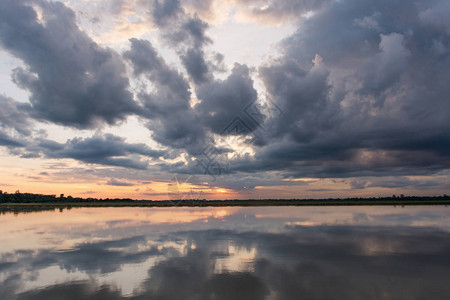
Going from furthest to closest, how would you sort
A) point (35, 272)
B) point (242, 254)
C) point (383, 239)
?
1. point (383, 239)
2. point (242, 254)
3. point (35, 272)

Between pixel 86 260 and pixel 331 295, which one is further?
pixel 86 260

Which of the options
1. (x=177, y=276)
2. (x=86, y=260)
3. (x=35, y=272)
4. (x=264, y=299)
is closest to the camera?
(x=264, y=299)

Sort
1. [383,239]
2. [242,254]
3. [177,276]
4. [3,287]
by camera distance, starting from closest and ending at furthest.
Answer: [3,287], [177,276], [242,254], [383,239]

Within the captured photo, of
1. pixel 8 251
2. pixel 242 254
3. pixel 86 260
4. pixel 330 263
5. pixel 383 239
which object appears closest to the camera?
pixel 330 263

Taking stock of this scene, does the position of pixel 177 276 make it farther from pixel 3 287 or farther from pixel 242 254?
pixel 3 287

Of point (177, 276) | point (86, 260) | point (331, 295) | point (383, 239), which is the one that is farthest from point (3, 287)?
point (383, 239)

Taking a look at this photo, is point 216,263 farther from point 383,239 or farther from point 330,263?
→ point 383,239

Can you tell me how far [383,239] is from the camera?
2677cm

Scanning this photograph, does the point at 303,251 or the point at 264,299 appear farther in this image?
the point at 303,251

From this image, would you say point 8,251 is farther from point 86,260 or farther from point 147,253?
point 147,253

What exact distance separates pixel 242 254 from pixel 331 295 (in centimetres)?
917

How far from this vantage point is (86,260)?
19609 mm

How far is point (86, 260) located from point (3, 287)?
19.3 feet

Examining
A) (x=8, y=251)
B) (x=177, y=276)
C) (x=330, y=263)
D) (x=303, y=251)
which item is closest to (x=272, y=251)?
(x=303, y=251)
